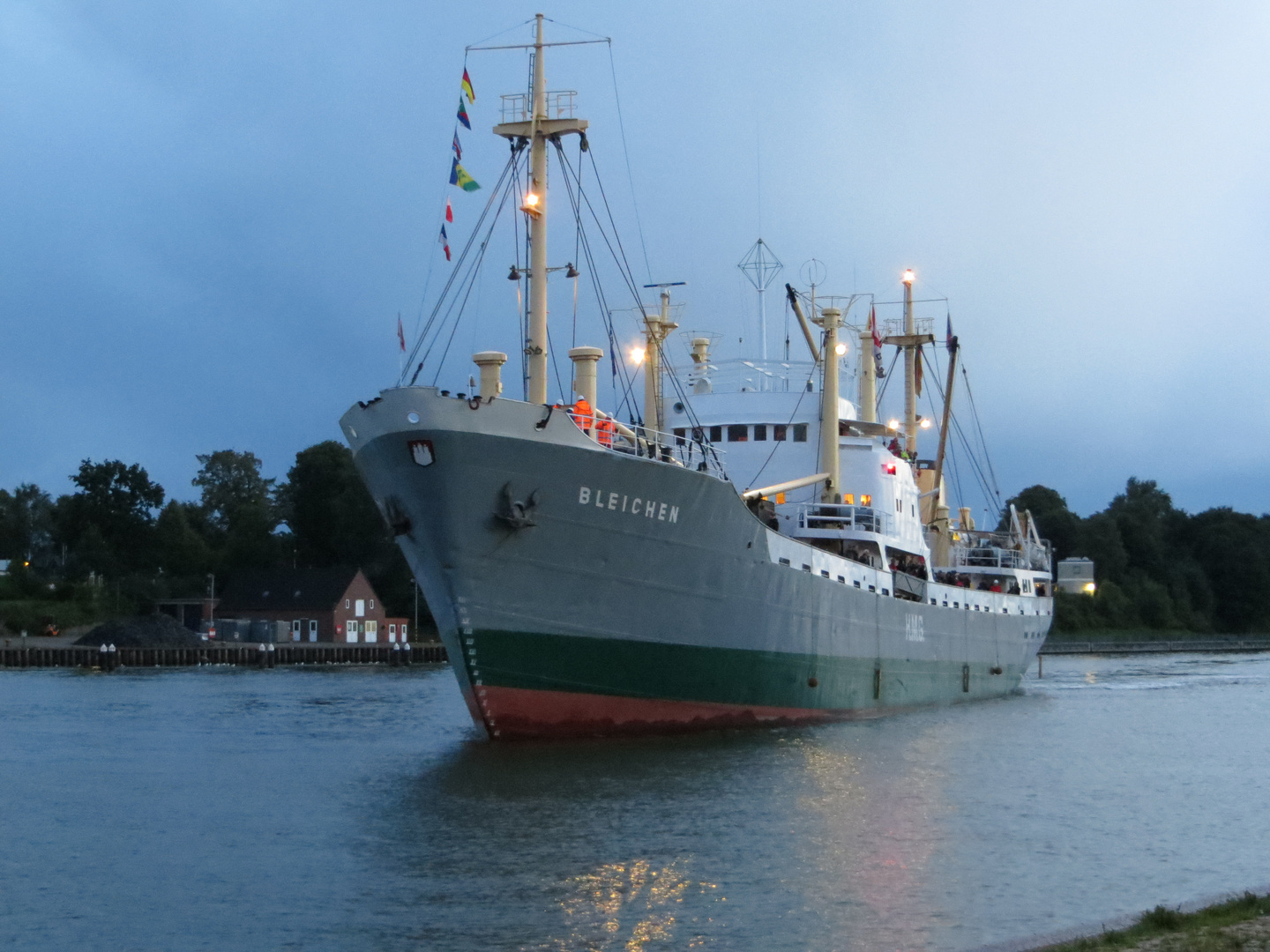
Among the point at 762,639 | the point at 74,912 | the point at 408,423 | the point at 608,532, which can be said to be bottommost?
the point at 74,912

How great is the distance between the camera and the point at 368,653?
67562 millimetres

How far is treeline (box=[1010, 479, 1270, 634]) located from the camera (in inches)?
3925

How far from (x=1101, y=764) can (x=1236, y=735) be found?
295 inches

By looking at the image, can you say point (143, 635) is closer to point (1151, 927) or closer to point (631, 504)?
point (631, 504)

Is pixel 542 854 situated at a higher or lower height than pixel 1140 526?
lower

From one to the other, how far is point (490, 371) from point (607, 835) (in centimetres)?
867

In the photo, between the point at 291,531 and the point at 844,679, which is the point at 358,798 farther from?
the point at 291,531

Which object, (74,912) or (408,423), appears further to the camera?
(408,423)

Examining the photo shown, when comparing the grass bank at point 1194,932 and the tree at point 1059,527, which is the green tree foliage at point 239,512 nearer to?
the tree at point 1059,527

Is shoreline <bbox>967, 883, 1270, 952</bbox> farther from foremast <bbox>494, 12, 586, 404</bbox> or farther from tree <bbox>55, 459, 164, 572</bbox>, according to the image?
tree <bbox>55, 459, 164, 572</bbox>

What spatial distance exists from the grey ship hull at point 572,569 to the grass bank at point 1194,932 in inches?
484

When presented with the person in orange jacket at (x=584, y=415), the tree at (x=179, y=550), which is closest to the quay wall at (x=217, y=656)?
the tree at (x=179, y=550)

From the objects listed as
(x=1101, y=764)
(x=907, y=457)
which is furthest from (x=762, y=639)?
(x=907, y=457)

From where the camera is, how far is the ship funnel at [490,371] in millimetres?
22062
